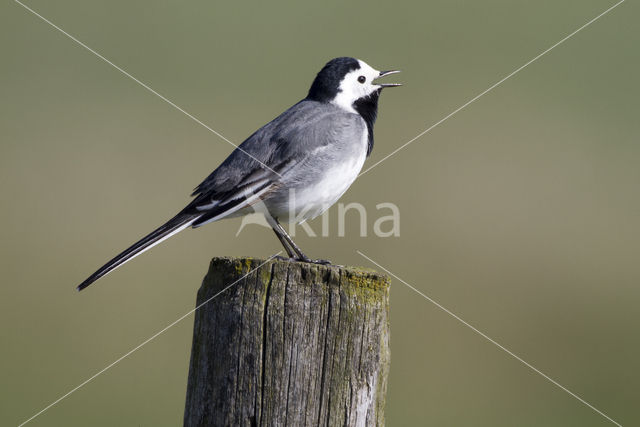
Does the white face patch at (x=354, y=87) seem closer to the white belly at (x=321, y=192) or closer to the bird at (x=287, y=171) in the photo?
the bird at (x=287, y=171)

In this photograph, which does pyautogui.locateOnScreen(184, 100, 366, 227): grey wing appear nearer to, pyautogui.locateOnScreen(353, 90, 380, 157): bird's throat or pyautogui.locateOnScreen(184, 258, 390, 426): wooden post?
pyautogui.locateOnScreen(353, 90, 380, 157): bird's throat

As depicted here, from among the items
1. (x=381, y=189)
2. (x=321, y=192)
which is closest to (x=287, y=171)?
(x=321, y=192)

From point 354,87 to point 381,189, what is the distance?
222 inches

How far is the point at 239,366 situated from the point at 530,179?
34.8 ft

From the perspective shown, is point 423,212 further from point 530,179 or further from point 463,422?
point 463,422

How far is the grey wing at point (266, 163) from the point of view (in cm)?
500

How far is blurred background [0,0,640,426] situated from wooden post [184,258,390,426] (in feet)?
17.3

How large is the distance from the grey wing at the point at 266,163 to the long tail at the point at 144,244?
87 millimetres

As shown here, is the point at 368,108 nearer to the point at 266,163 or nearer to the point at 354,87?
the point at 354,87

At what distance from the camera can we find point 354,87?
6125 millimetres

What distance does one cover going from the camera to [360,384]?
3.38 meters

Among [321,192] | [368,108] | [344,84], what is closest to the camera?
[321,192]

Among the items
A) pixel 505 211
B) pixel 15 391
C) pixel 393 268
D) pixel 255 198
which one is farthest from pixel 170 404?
pixel 505 211

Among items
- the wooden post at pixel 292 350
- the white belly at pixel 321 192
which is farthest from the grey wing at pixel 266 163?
the wooden post at pixel 292 350
